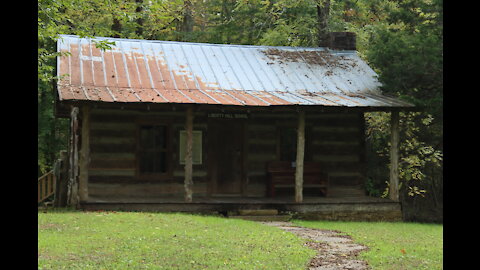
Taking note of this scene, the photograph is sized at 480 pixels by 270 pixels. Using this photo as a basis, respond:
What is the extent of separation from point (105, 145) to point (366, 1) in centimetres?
1668

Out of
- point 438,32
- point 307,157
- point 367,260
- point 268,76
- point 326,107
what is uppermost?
point 438,32

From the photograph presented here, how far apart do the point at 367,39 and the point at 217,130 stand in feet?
36.0

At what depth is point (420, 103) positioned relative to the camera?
683 inches

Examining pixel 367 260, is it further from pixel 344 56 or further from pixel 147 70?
pixel 344 56

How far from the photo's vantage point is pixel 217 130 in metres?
19.0

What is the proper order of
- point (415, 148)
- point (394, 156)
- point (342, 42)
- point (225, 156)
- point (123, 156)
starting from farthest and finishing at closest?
point (342, 42), point (415, 148), point (225, 156), point (394, 156), point (123, 156)

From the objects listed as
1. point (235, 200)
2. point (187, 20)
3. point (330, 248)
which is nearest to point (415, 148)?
point (235, 200)

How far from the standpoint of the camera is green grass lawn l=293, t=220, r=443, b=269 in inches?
392

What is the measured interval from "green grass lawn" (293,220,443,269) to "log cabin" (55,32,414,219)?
139cm

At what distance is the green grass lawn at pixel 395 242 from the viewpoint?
32.7ft

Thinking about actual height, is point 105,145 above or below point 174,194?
above

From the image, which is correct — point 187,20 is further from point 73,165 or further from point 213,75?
point 73,165
